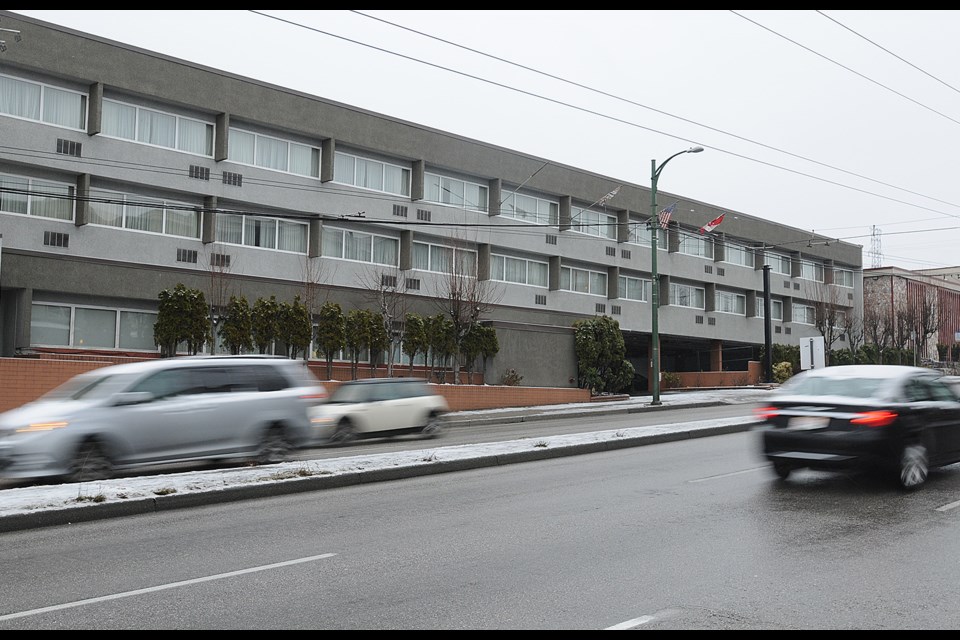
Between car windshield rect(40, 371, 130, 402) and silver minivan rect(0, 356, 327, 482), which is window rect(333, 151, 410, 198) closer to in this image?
silver minivan rect(0, 356, 327, 482)

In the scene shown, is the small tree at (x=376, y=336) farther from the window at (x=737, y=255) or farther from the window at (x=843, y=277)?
the window at (x=843, y=277)

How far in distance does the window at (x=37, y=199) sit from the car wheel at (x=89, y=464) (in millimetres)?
18259

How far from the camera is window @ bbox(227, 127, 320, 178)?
33781 mm

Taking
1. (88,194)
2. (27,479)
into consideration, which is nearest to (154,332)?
(88,194)

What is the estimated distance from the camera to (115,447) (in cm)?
1239

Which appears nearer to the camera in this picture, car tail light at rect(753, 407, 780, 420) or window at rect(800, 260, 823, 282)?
car tail light at rect(753, 407, 780, 420)

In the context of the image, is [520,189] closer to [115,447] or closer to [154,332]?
[154,332]

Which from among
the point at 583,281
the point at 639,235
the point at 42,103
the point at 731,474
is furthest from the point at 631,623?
the point at 639,235

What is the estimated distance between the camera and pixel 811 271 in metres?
67.4

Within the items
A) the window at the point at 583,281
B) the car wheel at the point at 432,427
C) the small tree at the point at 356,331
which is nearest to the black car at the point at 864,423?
the car wheel at the point at 432,427

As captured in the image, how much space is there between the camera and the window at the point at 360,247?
1437 inches

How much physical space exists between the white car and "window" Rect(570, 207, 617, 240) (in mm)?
25771

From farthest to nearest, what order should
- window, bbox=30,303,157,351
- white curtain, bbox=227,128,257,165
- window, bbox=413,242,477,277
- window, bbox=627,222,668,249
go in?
1. window, bbox=627,222,668,249
2. window, bbox=413,242,477,277
3. white curtain, bbox=227,128,257,165
4. window, bbox=30,303,157,351

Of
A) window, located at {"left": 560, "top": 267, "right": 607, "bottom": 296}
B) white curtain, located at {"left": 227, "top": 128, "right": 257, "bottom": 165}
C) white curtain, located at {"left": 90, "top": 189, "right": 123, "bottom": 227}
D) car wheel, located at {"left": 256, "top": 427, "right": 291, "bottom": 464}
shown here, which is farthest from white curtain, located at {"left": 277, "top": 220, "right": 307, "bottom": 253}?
car wheel, located at {"left": 256, "top": 427, "right": 291, "bottom": 464}
